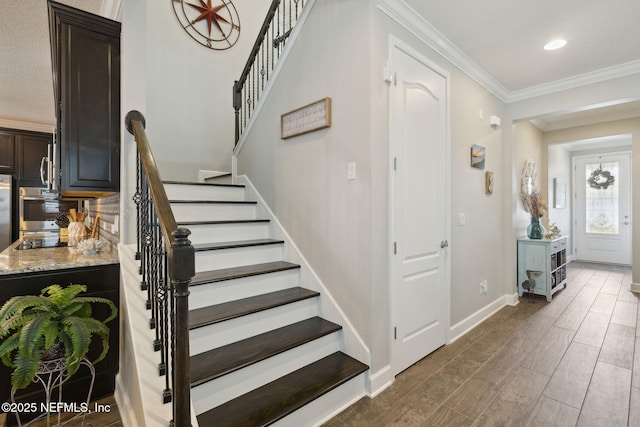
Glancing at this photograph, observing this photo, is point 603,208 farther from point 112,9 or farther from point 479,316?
point 112,9

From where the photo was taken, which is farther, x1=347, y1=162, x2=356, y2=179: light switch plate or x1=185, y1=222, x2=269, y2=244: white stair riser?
x1=185, y1=222, x2=269, y2=244: white stair riser

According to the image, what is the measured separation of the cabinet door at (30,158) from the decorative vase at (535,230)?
798 centimetres

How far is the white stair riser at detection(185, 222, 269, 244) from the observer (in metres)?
2.58

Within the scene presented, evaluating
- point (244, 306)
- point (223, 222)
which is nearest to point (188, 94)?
point (223, 222)

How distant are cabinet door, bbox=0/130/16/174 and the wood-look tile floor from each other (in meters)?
6.64

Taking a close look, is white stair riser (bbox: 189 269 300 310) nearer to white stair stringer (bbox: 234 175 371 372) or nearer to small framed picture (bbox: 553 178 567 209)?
white stair stringer (bbox: 234 175 371 372)

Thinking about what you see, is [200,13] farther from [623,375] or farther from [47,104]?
[623,375]

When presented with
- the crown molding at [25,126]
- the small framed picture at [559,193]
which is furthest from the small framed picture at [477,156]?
the crown molding at [25,126]

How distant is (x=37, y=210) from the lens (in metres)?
5.39

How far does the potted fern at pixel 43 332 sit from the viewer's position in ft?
4.60

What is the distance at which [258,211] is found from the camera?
3.18 metres

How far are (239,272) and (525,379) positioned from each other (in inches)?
87.6

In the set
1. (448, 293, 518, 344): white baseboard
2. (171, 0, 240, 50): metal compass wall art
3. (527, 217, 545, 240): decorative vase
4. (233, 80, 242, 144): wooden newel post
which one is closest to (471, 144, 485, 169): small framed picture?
(448, 293, 518, 344): white baseboard

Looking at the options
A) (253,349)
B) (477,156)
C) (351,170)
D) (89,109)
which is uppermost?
(89,109)
